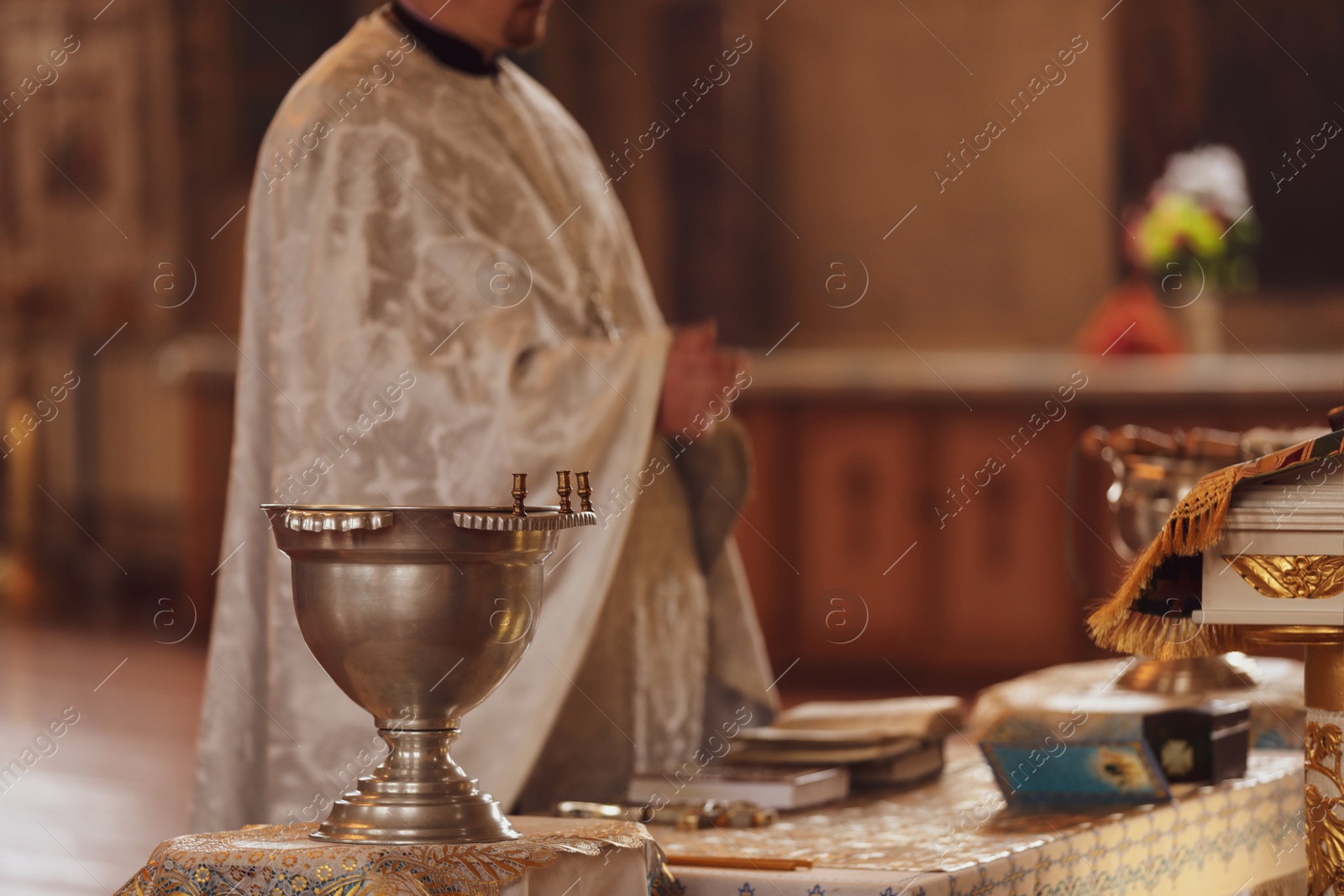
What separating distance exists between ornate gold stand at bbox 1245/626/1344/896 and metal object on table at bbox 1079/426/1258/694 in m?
1.40

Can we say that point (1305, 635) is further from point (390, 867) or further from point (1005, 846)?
point (390, 867)

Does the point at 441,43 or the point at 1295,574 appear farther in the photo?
the point at 441,43

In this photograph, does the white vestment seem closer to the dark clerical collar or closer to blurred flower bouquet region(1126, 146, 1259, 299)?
the dark clerical collar

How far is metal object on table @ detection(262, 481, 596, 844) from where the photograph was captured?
1.86 metres

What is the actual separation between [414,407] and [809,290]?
7154mm

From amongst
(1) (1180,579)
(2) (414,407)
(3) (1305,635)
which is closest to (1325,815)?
(3) (1305,635)

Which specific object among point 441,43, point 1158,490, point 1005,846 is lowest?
point 1005,846

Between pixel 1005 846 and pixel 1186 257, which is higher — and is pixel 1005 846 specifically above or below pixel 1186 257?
below

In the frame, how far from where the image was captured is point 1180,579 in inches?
86.1

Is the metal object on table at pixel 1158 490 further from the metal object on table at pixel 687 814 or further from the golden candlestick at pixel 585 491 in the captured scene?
the golden candlestick at pixel 585 491

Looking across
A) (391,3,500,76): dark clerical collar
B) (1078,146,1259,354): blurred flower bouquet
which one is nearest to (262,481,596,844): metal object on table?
(391,3,500,76): dark clerical collar

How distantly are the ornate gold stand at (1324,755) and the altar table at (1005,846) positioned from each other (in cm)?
38

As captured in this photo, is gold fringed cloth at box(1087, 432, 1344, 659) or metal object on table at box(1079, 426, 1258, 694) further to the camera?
metal object on table at box(1079, 426, 1258, 694)

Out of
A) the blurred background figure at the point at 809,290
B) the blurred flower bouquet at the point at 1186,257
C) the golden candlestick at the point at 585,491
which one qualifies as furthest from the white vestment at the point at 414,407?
the blurred flower bouquet at the point at 1186,257
